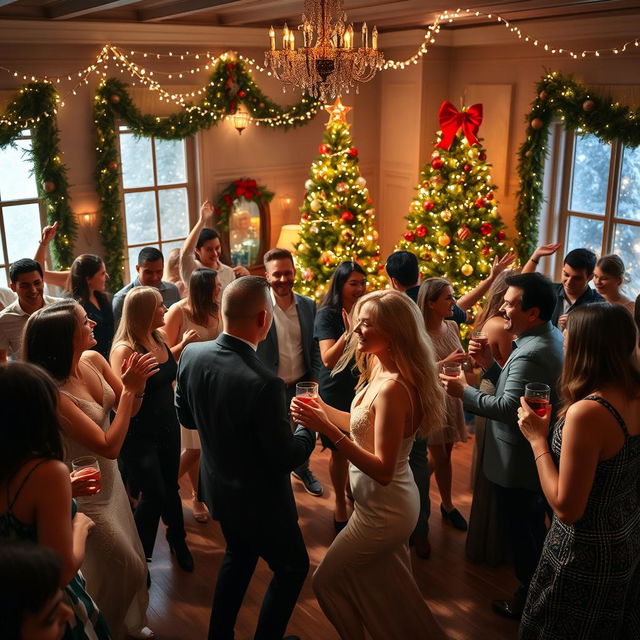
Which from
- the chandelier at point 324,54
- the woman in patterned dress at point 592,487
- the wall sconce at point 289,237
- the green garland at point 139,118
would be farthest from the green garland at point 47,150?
the woman in patterned dress at point 592,487

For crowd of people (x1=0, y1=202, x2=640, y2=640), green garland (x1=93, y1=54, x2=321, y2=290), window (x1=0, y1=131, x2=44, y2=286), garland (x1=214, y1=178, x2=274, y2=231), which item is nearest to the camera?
crowd of people (x1=0, y1=202, x2=640, y2=640)

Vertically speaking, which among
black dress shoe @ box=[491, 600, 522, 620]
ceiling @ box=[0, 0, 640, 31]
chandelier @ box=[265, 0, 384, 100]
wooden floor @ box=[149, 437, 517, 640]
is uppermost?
ceiling @ box=[0, 0, 640, 31]

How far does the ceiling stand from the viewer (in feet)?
17.2

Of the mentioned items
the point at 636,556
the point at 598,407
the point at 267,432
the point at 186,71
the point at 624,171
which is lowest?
the point at 636,556

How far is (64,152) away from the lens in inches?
246

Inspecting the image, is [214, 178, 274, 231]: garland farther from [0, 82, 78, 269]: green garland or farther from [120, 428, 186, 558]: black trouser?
[120, 428, 186, 558]: black trouser

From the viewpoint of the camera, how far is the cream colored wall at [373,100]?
6.01 meters

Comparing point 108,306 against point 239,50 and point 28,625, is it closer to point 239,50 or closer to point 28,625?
point 28,625

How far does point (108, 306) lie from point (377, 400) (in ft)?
8.15

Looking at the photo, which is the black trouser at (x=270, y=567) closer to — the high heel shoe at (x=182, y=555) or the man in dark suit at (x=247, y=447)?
the man in dark suit at (x=247, y=447)

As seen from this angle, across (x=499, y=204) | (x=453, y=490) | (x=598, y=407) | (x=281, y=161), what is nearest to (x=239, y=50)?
(x=281, y=161)

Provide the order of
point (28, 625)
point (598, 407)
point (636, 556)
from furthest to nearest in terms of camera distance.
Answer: point (636, 556) < point (598, 407) < point (28, 625)

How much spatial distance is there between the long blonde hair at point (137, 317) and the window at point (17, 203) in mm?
3599

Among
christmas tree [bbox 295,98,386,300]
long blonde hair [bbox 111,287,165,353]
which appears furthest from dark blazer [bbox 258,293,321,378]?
christmas tree [bbox 295,98,386,300]
